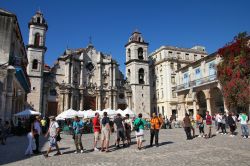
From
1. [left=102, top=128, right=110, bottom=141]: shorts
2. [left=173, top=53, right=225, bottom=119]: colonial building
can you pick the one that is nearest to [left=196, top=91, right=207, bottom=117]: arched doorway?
[left=173, top=53, right=225, bottom=119]: colonial building

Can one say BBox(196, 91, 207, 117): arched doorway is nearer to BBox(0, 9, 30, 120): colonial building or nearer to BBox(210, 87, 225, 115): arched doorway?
BBox(210, 87, 225, 115): arched doorway

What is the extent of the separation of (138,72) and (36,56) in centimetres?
1823

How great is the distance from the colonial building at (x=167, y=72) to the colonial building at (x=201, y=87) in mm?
6147

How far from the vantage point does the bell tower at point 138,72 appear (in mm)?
42094

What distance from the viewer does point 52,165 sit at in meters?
7.31

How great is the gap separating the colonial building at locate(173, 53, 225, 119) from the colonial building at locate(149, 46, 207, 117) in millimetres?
6147

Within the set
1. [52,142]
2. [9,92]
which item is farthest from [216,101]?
[52,142]

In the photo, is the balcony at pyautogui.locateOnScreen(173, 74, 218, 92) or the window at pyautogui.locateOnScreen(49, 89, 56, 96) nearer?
the balcony at pyautogui.locateOnScreen(173, 74, 218, 92)

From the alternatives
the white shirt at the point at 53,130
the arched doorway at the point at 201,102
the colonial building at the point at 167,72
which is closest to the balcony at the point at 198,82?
the arched doorway at the point at 201,102

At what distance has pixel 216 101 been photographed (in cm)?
3128

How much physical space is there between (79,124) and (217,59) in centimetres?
2317

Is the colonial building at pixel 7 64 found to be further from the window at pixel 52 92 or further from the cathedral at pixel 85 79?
the window at pixel 52 92

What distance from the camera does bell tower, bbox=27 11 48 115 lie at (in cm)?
3406

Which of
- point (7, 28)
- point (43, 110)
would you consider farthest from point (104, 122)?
point (43, 110)
